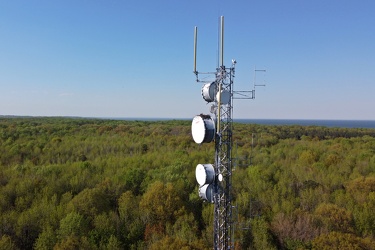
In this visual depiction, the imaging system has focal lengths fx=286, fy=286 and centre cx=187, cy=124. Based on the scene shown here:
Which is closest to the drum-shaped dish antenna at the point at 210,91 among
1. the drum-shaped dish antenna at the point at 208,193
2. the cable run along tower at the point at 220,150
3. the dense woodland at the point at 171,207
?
the cable run along tower at the point at 220,150

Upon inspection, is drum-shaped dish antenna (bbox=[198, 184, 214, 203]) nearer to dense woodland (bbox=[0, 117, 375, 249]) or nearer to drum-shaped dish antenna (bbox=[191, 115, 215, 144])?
drum-shaped dish antenna (bbox=[191, 115, 215, 144])

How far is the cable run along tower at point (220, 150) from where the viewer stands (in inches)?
401

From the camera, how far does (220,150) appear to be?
1032cm

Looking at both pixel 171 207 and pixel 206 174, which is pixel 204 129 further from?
pixel 171 207

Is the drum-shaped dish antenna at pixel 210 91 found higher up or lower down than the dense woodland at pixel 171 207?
higher up

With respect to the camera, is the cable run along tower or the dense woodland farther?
the dense woodland

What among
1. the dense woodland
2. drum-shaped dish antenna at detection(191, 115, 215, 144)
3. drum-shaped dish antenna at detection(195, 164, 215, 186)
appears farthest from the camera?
the dense woodland

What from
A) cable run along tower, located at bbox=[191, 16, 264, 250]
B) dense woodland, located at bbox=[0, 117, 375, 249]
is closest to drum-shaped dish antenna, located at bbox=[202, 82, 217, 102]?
cable run along tower, located at bbox=[191, 16, 264, 250]

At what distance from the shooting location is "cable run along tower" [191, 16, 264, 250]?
1018cm

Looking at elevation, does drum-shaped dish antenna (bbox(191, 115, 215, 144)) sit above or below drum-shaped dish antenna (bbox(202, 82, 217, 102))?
below

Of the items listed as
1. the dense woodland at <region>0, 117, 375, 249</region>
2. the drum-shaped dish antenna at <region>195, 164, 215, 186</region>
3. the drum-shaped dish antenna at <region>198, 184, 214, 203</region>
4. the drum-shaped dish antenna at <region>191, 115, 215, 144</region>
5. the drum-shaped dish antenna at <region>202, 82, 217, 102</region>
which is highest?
the drum-shaped dish antenna at <region>202, 82, 217, 102</region>

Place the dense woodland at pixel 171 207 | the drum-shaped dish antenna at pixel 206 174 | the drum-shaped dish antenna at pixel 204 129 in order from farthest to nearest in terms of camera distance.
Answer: the dense woodland at pixel 171 207 < the drum-shaped dish antenna at pixel 206 174 < the drum-shaped dish antenna at pixel 204 129

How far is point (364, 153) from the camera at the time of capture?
44.8 meters

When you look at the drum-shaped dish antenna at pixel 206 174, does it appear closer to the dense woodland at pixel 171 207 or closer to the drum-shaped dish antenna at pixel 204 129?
the drum-shaped dish antenna at pixel 204 129
